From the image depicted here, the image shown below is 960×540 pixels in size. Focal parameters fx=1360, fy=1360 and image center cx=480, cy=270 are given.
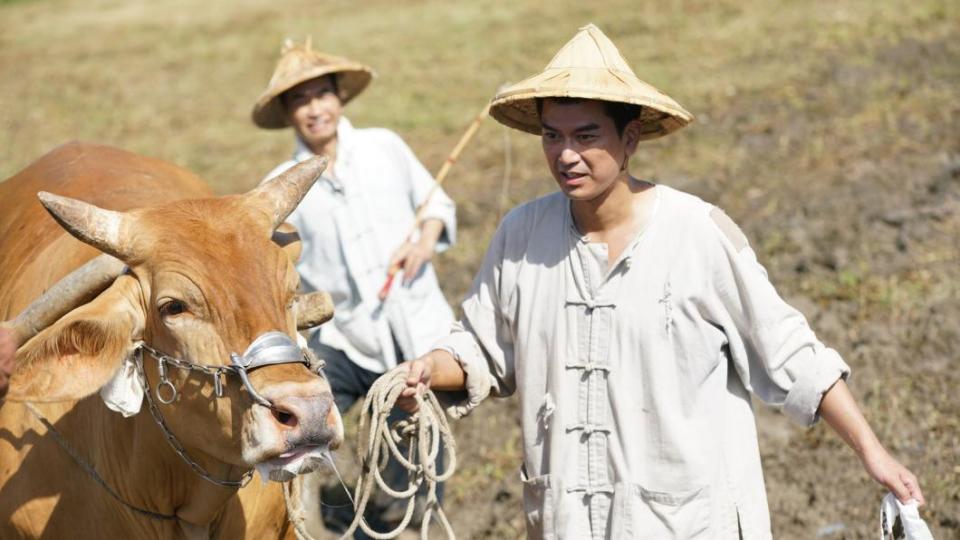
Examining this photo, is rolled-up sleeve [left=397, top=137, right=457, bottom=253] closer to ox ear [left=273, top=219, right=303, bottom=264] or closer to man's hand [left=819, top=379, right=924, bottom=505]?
ox ear [left=273, top=219, right=303, bottom=264]

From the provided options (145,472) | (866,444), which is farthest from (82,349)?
(866,444)

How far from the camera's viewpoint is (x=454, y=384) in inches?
147

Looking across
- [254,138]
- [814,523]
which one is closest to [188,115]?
[254,138]

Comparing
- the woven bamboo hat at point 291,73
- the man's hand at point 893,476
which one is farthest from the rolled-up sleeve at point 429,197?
the man's hand at point 893,476

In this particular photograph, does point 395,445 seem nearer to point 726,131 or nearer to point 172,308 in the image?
point 172,308

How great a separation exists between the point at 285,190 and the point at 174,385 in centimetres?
64

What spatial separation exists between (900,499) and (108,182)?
9.76ft

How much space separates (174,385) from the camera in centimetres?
345

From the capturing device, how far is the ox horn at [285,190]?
3.68 meters

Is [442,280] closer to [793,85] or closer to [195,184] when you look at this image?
[195,184]

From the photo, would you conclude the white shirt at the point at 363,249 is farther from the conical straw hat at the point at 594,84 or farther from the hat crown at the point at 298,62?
the conical straw hat at the point at 594,84

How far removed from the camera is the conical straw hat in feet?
11.3

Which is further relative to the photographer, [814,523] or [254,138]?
[254,138]

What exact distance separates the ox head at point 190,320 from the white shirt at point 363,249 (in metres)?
1.41
